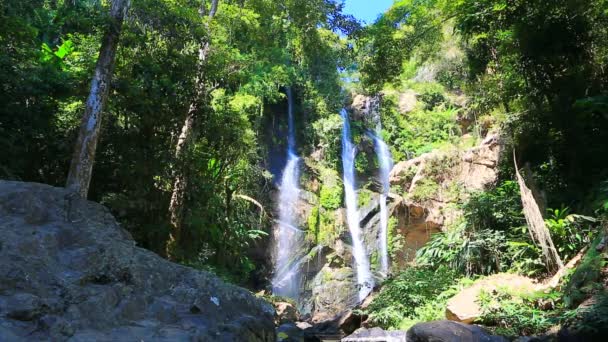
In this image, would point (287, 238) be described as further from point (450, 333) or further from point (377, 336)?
point (450, 333)

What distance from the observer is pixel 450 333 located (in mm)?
6328

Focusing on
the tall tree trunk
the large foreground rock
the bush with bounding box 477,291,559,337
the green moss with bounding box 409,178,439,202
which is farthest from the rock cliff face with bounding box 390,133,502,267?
the large foreground rock

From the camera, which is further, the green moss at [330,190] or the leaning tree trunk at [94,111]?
the green moss at [330,190]

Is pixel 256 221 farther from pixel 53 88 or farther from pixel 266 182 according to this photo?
pixel 53 88

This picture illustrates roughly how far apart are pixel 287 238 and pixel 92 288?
15.6m

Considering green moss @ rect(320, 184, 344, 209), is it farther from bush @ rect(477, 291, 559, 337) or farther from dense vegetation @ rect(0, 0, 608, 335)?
bush @ rect(477, 291, 559, 337)

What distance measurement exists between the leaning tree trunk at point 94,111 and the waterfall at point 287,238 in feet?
40.1

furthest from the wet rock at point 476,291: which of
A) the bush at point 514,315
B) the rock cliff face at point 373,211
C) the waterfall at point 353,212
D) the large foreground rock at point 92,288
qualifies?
the waterfall at point 353,212

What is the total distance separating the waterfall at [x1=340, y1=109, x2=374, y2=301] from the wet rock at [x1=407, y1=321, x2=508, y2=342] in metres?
8.93

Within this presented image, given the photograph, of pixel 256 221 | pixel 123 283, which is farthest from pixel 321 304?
pixel 123 283

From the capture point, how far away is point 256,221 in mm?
15211

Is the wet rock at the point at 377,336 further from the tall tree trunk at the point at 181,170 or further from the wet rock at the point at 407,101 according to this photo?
the wet rock at the point at 407,101

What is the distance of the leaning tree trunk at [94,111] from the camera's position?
6.72 meters

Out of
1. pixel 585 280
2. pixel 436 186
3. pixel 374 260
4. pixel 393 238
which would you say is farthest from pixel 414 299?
pixel 374 260
